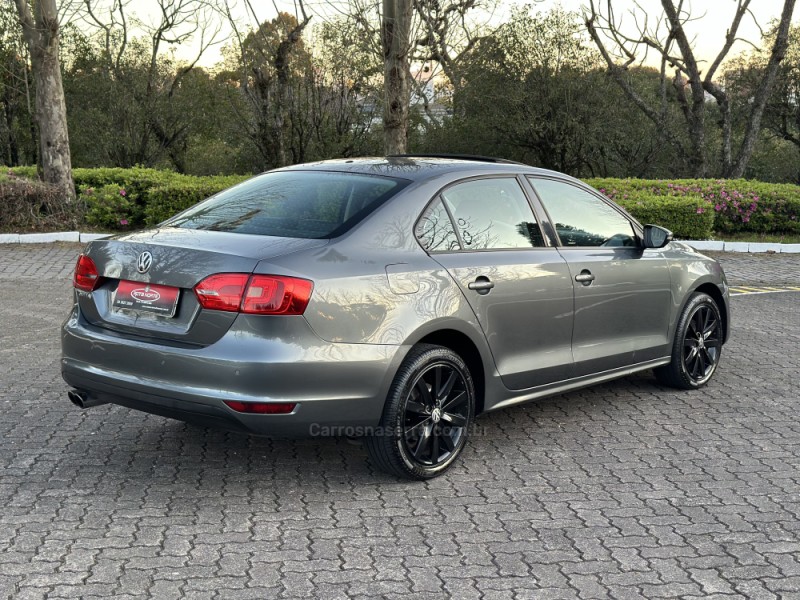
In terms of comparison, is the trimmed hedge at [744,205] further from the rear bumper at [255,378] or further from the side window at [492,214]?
the rear bumper at [255,378]

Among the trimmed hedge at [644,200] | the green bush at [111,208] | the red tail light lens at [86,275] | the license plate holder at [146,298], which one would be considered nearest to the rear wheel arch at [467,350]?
the license plate holder at [146,298]

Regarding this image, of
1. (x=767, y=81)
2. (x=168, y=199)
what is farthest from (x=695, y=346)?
(x=767, y=81)

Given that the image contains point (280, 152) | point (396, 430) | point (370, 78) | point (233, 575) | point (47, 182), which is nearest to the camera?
point (233, 575)

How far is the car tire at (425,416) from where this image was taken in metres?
4.75

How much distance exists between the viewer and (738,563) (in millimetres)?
4031

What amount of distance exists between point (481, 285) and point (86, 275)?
79.6 inches

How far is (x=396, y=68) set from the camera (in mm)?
15367

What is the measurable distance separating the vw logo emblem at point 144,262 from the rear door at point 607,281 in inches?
92.8

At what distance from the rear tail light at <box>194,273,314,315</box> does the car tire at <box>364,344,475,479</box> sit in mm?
701

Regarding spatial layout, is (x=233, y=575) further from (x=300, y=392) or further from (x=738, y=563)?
(x=738, y=563)

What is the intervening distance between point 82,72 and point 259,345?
36.3 m

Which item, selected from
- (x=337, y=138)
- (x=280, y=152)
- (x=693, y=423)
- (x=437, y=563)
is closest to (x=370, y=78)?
(x=337, y=138)

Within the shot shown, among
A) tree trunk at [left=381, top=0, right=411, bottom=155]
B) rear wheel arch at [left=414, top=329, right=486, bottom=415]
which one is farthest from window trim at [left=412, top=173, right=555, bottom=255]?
tree trunk at [left=381, top=0, right=411, bottom=155]

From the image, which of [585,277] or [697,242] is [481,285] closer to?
[585,277]
